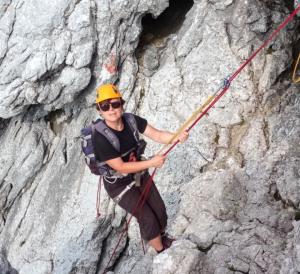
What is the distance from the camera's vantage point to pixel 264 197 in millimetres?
9188

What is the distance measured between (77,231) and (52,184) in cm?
196

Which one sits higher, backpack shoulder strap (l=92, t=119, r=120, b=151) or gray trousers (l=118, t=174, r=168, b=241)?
backpack shoulder strap (l=92, t=119, r=120, b=151)

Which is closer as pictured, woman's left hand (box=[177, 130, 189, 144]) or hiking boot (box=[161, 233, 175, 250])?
woman's left hand (box=[177, 130, 189, 144])

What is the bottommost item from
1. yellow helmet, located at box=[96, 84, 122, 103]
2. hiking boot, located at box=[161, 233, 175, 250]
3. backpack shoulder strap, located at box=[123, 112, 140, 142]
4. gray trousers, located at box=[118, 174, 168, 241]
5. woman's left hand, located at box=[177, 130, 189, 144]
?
hiking boot, located at box=[161, 233, 175, 250]

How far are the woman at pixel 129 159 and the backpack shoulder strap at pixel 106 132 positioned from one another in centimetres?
6

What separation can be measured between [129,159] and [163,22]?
6200 millimetres

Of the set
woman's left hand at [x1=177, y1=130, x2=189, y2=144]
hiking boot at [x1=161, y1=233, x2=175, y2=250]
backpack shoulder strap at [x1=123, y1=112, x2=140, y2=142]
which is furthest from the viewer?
hiking boot at [x1=161, y1=233, x2=175, y2=250]

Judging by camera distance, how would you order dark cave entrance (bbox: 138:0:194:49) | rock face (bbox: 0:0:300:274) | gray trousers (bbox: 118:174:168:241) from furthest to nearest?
dark cave entrance (bbox: 138:0:194:49), rock face (bbox: 0:0:300:274), gray trousers (bbox: 118:174:168:241)

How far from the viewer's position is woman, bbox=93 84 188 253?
24.7 ft

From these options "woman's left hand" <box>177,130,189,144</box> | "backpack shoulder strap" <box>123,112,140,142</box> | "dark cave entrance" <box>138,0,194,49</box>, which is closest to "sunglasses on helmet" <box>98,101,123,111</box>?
"backpack shoulder strap" <box>123,112,140,142</box>

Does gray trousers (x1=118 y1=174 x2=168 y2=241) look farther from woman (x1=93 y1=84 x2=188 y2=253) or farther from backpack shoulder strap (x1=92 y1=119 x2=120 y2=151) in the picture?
backpack shoulder strap (x1=92 y1=119 x2=120 y2=151)

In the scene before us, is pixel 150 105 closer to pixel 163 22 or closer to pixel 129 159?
pixel 163 22

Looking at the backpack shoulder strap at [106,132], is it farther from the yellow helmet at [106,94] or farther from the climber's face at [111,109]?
the yellow helmet at [106,94]

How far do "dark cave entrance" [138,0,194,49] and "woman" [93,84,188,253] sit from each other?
17.4ft
